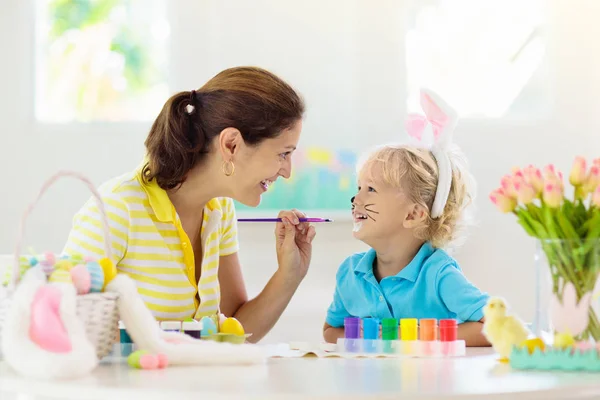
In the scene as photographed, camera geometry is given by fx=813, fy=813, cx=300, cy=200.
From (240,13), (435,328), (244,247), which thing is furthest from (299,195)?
(435,328)

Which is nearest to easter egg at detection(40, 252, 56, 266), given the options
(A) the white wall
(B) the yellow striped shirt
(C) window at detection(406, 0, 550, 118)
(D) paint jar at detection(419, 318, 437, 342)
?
(B) the yellow striped shirt

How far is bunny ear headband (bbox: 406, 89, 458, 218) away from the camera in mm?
1973

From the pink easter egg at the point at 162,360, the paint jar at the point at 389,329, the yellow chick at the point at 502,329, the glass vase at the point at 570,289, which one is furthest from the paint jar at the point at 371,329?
the pink easter egg at the point at 162,360

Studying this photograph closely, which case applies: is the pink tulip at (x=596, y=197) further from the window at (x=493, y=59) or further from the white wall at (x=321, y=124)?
the window at (x=493, y=59)

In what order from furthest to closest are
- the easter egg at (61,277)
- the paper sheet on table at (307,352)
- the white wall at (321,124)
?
the white wall at (321,124), the paper sheet on table at (307,352), the easter egg at (61,277)

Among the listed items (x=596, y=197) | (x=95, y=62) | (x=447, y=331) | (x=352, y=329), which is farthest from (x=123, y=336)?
(x=95, y=62)

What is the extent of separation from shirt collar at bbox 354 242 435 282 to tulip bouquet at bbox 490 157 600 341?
77 centimetres

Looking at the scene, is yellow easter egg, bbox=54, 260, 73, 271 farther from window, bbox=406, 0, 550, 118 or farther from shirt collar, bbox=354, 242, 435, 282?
window, bbox=406, 0, 550, 118

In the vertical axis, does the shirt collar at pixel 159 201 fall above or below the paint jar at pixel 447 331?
above

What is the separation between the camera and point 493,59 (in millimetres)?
3420

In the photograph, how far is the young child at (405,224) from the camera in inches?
77.4

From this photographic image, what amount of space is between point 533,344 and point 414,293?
0.78 metres

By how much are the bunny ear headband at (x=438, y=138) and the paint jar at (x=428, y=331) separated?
0.65 meters

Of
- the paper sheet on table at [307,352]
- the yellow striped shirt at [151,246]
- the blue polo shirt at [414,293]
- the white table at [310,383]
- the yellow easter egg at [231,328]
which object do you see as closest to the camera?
the white table at [310,383]
